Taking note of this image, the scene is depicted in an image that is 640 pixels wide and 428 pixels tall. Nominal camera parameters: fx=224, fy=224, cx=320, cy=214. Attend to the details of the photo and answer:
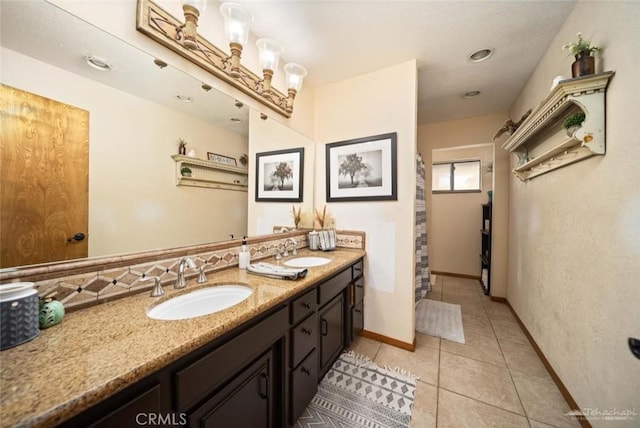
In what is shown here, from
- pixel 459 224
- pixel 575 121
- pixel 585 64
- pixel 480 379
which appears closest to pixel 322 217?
pixel 480 379

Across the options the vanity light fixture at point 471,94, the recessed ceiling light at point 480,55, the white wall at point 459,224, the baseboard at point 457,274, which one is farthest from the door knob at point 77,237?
the baseboard at point 457,274

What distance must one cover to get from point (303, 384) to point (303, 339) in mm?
252

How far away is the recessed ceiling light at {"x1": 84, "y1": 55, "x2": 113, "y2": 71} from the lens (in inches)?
36.3

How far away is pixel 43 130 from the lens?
80 centimetres

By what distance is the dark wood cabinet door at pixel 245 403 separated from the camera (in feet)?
2.47

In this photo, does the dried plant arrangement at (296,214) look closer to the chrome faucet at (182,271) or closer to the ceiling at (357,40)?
the ceiling at (357,40)

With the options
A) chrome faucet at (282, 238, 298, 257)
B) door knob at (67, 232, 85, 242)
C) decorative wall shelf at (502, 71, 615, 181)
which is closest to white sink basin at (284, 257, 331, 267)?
chrome faucet at (282, 238, 298, 257)

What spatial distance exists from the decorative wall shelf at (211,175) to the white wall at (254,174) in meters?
0.10

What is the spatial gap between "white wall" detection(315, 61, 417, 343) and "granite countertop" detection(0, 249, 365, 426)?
53.9 inches

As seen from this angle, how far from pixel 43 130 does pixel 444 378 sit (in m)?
2.59

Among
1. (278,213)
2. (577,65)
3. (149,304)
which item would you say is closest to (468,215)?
(577,65)

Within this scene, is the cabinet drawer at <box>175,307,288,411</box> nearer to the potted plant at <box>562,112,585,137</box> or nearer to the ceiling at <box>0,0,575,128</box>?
the ceiling at <box>0,0,575,128</box>

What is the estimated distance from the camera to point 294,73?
177 centimetres

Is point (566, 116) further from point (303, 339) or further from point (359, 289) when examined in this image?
point (303, 339)
